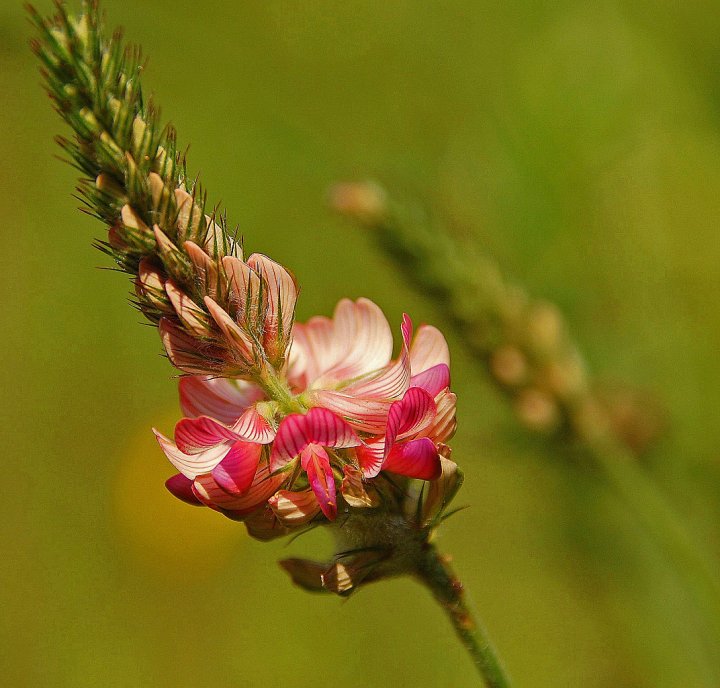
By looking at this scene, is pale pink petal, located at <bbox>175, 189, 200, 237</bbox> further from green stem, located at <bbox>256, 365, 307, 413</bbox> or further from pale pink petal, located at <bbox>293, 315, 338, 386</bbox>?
pale pink petal, located at <bbox>293, 315, 338, 386</bbox>

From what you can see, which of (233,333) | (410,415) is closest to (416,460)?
(410,415)

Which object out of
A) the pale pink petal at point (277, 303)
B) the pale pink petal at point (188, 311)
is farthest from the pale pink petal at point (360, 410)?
the pale pink petal at point (188, 311)

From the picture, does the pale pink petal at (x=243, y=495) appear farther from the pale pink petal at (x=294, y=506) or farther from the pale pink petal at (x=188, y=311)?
the pale pink petal at (x=188, y=311)

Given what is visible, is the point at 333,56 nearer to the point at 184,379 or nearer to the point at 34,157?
the point at 34,157

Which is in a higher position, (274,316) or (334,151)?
(334,151)

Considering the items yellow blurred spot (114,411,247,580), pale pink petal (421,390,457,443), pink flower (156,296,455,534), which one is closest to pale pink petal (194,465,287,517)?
pink flower (156,296,455,534)

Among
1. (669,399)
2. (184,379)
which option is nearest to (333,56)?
(669,399)

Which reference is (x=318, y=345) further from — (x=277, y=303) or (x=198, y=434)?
(x=198, y=434)
